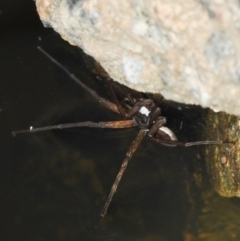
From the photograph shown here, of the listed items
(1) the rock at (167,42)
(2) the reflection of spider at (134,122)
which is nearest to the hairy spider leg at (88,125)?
(2) the reflection of spider at (134,122)

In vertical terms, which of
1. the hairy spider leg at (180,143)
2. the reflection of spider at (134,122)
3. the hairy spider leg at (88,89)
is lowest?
the hairy spider leg at (180,143)

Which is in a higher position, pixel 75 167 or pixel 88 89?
pixel 88 89

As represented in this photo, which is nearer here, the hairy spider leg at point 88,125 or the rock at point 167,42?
the rock at point 167,42

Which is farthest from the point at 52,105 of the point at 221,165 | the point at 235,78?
the point at 235,78

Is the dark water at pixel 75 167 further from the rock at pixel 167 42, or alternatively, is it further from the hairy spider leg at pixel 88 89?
the rock at pixel 167 42

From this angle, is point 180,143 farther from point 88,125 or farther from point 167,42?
point 167,42

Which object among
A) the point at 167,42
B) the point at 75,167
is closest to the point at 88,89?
the point at 75,167

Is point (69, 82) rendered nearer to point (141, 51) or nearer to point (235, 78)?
point (141, 51)
